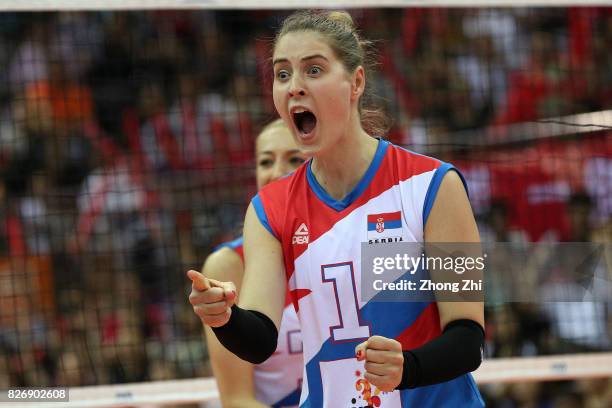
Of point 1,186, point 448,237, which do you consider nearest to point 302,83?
point 448,237

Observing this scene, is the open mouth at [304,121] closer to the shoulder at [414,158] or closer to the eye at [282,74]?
the eye at [282,74]

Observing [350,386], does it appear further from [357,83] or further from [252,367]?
[252,367]

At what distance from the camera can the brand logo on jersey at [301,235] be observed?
335 centimetres

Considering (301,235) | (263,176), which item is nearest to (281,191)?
(301,235)

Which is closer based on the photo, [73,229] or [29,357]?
[29,357]

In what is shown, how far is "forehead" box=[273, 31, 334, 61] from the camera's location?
331cm

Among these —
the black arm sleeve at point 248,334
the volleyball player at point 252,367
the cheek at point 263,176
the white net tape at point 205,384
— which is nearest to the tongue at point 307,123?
the black arm sleeve at point 248,334

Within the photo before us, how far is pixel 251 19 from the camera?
9.88 meters

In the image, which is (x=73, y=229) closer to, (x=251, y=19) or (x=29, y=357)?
(x=29, y=357)

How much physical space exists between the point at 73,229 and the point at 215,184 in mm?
1310

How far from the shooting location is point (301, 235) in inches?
132

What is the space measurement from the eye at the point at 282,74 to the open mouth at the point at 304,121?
0.13 m

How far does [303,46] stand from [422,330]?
102 cm

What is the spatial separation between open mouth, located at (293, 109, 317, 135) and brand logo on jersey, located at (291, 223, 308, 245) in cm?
32
